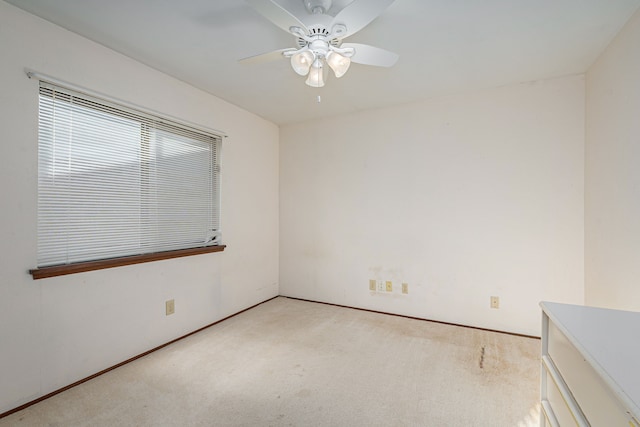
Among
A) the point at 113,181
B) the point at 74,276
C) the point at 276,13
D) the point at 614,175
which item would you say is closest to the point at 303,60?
the point at 276,13

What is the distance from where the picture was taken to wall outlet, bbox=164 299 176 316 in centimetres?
239

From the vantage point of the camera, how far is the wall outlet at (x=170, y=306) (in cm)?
239

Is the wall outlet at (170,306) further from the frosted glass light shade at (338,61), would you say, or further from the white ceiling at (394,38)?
the frosted glass light shade at (338,61)

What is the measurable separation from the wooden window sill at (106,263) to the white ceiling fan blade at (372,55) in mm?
2040

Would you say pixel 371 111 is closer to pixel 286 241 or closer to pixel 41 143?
pixel 286 241

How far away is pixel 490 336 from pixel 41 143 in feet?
11.9

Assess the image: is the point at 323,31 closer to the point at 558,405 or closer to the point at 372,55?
the point at 372,55

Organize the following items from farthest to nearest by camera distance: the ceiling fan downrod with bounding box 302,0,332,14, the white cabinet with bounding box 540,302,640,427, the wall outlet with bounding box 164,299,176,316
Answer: the wall outlet with bounding box 164,299,176,316 → the ceiling fan downrod with bounding box 302,0,332,14 → the white cabinet with bounding box 540,302,640,427

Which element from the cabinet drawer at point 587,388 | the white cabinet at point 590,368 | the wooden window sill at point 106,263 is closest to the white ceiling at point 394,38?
the wooden window sill at point 106,263

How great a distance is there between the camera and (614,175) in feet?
6.13

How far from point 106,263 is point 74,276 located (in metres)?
0.18

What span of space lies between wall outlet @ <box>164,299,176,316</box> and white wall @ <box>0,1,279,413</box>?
0.04 meters

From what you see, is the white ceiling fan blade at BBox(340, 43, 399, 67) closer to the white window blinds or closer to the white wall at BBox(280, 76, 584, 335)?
the white wall at BBox(280, 76, 584, 335)

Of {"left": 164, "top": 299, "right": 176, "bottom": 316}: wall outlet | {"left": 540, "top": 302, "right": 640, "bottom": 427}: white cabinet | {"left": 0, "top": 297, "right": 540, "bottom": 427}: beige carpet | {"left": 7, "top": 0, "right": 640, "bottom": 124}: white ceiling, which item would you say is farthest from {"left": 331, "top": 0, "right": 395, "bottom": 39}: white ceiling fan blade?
{"left": 164, "top": 299, "right": 176, "bottom": 316}: wall outlet
